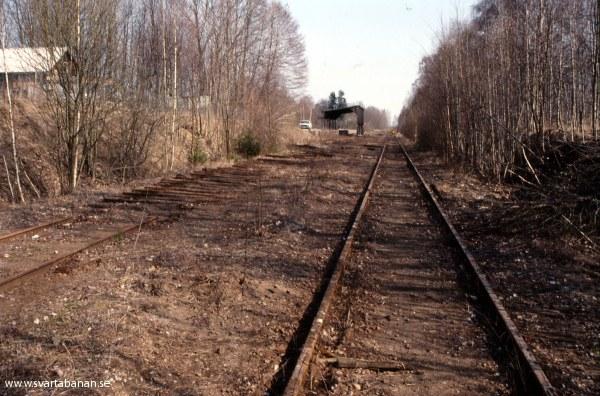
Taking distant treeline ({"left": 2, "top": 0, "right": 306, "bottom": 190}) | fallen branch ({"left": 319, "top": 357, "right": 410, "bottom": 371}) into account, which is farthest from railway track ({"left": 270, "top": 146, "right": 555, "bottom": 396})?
distant treeline ({"left": 2, "top": 0, "right": 306, "bottom": 190})

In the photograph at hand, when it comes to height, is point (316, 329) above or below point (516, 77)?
below

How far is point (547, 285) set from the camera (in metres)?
6.78

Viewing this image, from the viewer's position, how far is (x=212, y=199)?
13.1 meters

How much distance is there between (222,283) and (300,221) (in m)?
4.47

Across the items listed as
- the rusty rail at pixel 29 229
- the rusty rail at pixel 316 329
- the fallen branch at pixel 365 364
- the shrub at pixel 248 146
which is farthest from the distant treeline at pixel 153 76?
the fallen branch at pixel 365 364

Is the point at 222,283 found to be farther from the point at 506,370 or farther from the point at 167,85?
the point at 167,85

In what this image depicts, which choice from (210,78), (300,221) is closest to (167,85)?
(210,78)

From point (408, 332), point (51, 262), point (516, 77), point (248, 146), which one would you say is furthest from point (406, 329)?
point (248, 146)

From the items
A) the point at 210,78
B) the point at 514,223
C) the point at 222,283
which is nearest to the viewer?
the point at 222,283

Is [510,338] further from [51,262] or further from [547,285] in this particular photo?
[51,262]

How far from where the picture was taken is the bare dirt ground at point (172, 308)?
13.8ft

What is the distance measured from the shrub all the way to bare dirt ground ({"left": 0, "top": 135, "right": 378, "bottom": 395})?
18822 mm

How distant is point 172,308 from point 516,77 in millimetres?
13653

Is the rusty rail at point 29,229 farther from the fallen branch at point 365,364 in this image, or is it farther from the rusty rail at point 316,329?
the fallen branch at point 365,364
